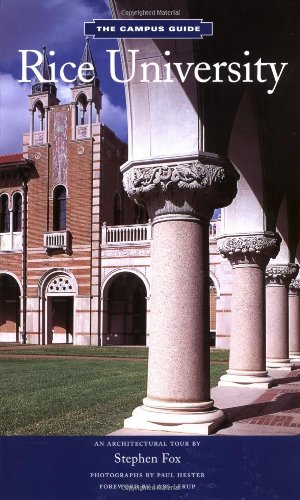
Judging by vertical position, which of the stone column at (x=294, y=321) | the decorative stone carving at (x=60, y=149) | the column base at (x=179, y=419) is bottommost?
the column base at (x=179, y=419)

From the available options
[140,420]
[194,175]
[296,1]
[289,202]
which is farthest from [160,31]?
[289,202]

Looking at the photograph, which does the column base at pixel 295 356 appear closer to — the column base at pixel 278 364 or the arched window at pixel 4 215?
the column base at pixel 278 364

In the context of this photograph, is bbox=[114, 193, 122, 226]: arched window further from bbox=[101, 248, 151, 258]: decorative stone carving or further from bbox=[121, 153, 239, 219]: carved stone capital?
bbox=[121, 153, 239, 219]: carved stone capital

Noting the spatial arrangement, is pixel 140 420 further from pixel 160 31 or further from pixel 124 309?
pixel 124 309

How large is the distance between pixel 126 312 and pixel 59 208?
5.67m

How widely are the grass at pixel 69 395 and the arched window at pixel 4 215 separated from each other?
1268cm

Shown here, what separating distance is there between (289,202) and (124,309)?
1610 cm

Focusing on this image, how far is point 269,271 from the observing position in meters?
11.7

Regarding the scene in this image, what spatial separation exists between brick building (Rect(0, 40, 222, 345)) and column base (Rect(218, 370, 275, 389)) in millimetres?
16150

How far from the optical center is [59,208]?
1065 inches

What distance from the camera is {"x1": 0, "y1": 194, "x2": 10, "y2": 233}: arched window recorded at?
27.5 metres

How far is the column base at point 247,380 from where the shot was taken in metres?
8.49

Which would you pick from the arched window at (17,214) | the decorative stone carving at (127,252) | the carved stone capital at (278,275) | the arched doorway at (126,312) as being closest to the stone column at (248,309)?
the carved stone capital at (278,275)

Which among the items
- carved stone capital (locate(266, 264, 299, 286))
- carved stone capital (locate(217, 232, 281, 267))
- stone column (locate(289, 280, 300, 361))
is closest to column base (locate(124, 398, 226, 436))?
carved stone capital (locate(217, 232, 281, 267))
